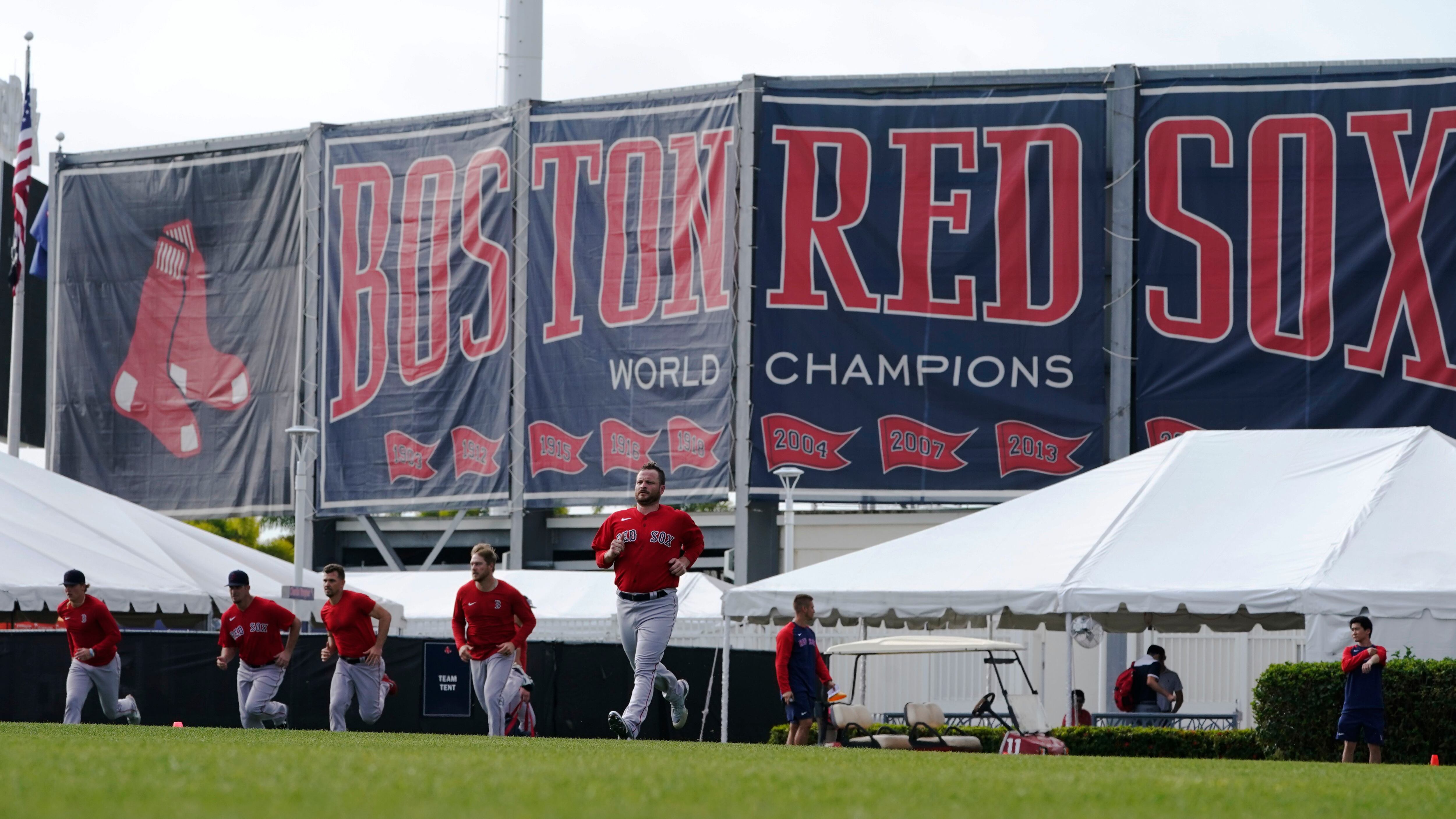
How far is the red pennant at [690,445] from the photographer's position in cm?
3725

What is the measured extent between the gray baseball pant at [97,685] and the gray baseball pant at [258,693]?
1.76 metres

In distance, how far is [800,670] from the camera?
1606 centimetres

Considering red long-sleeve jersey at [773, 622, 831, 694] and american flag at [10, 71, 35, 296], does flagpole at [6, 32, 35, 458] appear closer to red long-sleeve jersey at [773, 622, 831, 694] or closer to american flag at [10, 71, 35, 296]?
american flag at [10, 71, 35, 296]

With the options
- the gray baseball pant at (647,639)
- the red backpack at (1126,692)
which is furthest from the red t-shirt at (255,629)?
the red backpack at (1126,692)

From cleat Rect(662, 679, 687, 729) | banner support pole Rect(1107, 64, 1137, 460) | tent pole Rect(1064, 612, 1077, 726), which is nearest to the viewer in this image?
cleat Rect(662, 679, 687, 729)

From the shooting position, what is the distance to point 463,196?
131ft

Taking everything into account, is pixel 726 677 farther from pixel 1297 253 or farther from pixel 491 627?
pixel 1297 253

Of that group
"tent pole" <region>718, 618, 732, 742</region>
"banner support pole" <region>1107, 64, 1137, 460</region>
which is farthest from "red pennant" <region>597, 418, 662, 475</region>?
"tent pole" <region>718, 618, 732, 742</region>

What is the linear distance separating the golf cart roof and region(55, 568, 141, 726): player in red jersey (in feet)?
24.0

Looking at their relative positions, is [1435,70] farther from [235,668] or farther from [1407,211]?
[235,668]

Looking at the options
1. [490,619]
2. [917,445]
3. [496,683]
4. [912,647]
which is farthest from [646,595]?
[917,445]

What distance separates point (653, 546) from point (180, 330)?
33.3 m

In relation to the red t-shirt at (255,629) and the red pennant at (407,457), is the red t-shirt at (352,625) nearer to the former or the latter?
the red t-shirt at (255,629)

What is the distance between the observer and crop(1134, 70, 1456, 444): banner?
3506cm
